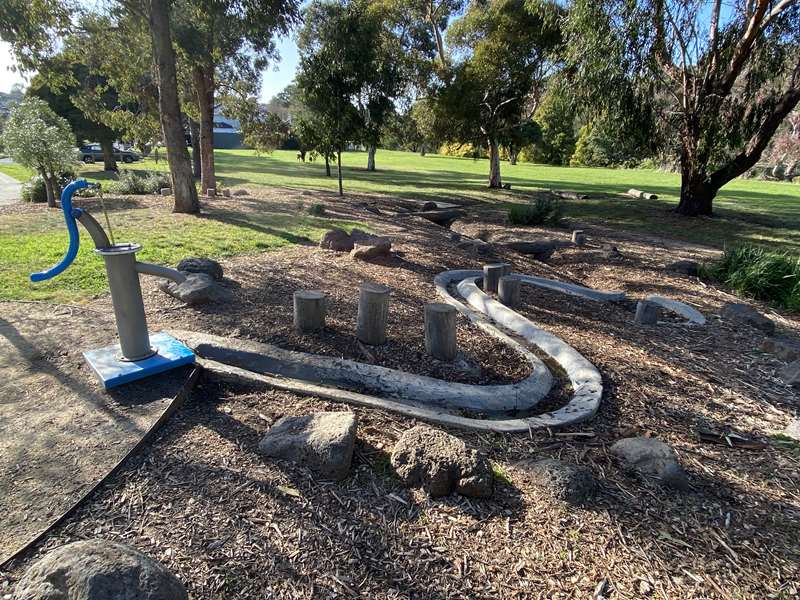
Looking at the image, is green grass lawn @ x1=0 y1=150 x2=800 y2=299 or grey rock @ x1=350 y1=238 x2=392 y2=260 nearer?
green grass lawn @ x1=0 y1=150 x2=800 y2=299

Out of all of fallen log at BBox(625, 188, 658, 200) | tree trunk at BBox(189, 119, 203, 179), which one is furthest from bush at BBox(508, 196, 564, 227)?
tree trunk at BBox(189, 119, 203, 179)

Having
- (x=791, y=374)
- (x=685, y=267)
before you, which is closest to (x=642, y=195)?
(x=685, y=267)

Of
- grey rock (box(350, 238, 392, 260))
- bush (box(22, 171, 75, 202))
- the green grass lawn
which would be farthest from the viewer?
bush (box(22, 171, 75, 202))

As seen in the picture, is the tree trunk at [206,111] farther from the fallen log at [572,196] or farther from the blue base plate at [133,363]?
the fallen log at [572,196]

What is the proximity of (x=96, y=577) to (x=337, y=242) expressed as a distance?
5.81 m

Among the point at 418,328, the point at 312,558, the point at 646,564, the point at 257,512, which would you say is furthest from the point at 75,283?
the point at 646,564

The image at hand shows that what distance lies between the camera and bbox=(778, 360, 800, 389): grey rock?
367cm

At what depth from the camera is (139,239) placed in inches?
283

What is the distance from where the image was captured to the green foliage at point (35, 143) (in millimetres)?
9672

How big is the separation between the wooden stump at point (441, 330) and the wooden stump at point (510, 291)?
1867 mm

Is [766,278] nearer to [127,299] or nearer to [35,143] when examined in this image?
[127,299]

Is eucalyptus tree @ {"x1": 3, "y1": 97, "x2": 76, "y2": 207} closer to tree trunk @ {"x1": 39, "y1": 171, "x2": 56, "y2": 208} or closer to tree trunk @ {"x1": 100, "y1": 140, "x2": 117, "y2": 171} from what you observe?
tree trunk @ {"x1": 39, "y1": 171, "x2": 56, "y2": 208}

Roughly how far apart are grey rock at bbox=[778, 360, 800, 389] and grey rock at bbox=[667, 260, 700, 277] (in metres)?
3.38

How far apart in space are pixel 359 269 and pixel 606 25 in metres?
9.00
